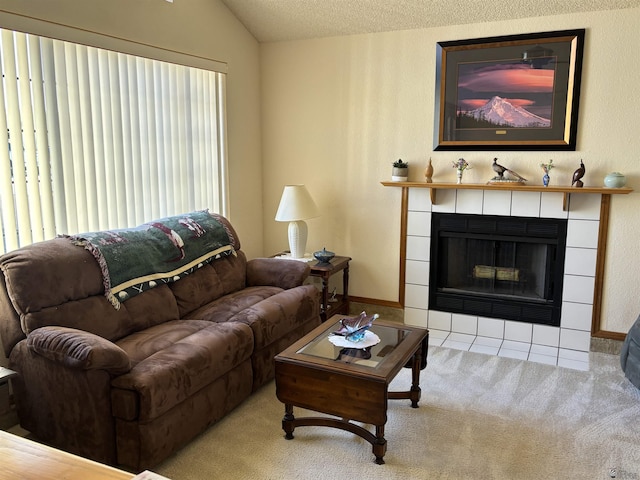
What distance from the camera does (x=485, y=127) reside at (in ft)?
13.0

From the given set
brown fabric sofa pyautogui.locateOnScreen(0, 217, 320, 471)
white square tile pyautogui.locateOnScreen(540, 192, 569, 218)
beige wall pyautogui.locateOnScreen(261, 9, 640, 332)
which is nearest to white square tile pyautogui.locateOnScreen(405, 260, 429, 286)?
beige wall pyautogui.locateOnScreen(261, 9, 640, 332)

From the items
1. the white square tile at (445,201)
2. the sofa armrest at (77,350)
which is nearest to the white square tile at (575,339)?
the white square tile at (445,201)

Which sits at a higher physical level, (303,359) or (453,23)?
(453,23)

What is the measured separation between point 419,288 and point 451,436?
1686 millimetres

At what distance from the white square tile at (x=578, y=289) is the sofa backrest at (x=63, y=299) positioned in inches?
104

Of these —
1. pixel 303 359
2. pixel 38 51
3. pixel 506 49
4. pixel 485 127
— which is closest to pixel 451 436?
pixel 303 359

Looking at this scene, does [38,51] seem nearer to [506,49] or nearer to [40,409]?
[40,409]

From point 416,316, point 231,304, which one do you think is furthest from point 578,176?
point 231,304

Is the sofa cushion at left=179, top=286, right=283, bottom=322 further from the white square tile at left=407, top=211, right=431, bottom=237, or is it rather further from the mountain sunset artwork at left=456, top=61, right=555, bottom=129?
the mountain sunset artwork at left=456, top=61, right=555, bottom=129

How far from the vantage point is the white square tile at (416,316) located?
4344 mm

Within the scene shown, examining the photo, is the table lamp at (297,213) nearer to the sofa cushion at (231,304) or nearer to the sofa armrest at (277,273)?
the sofa armrest at (277,273)

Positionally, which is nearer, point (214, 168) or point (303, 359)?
point (303, 359)

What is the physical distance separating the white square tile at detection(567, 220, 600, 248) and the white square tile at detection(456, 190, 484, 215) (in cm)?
61

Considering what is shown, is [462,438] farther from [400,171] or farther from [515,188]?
[400,171]
